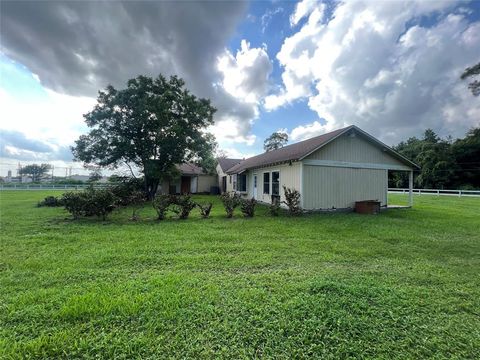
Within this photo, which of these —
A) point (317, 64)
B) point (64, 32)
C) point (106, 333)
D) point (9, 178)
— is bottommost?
point (106, 333)

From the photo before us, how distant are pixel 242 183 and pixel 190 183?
9314 millimetres

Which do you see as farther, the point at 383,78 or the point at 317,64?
the point at 383,78

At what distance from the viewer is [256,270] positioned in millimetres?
4039

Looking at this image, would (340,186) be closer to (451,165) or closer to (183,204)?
(183,204)

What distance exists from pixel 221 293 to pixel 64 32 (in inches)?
456

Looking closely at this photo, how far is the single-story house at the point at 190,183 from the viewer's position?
2364cm

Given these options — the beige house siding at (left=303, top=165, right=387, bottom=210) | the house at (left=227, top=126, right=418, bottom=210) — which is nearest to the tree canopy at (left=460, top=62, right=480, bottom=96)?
the house at (left=227, top=126, right=418, bottom=210)

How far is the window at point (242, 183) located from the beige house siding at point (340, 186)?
23.6ft

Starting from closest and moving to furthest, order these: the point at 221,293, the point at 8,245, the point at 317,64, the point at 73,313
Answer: the point at 73,313
the point at 221,293
the point at 8,245
the point at 317,64

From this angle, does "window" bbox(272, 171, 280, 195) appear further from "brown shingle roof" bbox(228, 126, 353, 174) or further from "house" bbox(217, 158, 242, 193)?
"house" bbox(217, 158, 242, 193)

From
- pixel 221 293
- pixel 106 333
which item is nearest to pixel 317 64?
pixel 221 293

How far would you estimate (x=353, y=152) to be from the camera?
1169 centimetres

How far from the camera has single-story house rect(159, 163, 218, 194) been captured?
23.6 meters

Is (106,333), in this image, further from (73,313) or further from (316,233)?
(316,233)
